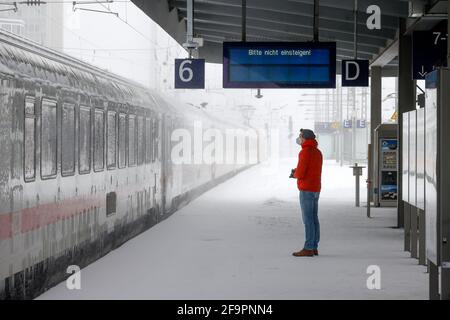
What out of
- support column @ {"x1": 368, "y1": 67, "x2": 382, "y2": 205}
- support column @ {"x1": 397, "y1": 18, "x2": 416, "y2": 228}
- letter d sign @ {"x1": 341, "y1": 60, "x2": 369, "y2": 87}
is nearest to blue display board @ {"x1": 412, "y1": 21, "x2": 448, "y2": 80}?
support column @ {"x1": 397, "y1": 18, "x2": 416, "y2": 228}

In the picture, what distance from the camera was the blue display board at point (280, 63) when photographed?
14.4 m

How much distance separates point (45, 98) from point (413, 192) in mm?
4300

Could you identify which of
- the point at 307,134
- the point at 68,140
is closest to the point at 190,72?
the point at 307,134

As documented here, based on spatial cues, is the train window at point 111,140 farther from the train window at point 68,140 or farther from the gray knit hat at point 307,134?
the gray knit hat at point 307,134

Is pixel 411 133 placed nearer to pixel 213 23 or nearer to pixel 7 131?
pixel 7 131

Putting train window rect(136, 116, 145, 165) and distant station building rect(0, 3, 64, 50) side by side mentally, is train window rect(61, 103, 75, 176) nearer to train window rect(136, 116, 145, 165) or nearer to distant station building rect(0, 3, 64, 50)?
train window rect(136, 116, 145, 165)

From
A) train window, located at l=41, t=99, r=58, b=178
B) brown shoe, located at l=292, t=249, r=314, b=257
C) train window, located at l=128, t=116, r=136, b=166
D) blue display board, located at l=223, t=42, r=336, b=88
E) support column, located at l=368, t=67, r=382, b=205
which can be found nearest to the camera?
train window, located at l=41, t=99, r=58, b=178

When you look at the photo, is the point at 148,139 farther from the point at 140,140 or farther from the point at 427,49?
the point at 427,49

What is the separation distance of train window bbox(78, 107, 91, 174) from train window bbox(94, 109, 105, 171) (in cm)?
31

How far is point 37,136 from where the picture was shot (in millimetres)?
7594

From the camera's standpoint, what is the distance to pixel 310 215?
11.2 meters

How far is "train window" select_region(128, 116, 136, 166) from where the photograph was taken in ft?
40.8

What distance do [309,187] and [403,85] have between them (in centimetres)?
579
